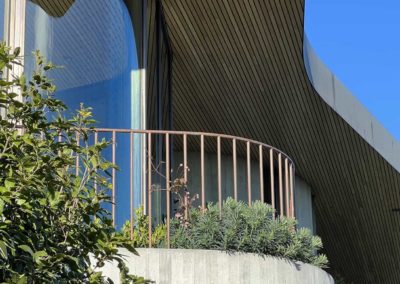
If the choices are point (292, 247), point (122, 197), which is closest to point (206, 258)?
point (292, 247)

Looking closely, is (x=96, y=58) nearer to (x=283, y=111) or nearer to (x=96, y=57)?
(x=96, y=57)

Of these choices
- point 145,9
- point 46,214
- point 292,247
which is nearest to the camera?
point 46,214

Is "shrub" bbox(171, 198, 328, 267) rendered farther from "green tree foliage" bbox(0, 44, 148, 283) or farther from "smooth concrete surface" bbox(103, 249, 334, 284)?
"green tree foliage" bbox(0, 44, 148, 283)

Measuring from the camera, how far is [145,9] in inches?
440

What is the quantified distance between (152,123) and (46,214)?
29.3ft

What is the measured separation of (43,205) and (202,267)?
12.0ft

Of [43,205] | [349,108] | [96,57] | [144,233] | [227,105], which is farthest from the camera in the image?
[349,108]

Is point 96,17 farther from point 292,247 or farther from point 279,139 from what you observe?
point 279,139

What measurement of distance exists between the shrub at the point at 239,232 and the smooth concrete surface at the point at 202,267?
0.30 feet

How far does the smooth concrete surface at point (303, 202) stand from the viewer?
19.0 meters

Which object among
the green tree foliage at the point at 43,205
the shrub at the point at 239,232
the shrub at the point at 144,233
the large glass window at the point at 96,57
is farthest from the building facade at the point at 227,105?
the green tree foliage at the point at 43,205

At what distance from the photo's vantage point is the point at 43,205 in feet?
10.7

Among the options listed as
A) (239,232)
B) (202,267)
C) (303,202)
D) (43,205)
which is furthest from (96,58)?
(303,202)

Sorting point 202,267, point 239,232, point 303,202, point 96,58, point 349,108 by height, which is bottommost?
point 202,267
